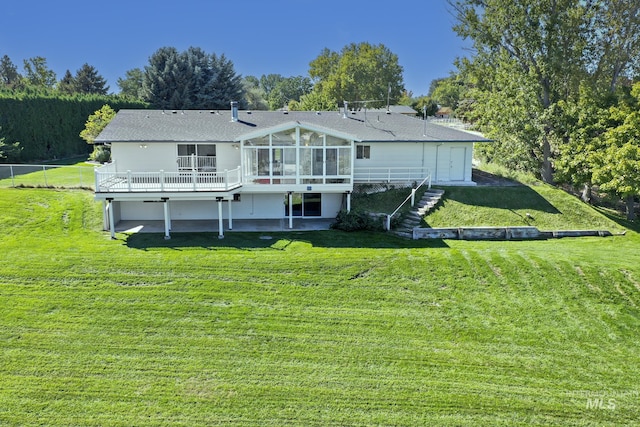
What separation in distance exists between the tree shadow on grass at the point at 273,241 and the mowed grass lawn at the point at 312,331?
0.42 ft

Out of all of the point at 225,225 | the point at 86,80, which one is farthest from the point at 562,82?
the point at 86,80

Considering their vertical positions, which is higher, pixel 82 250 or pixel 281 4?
pixel 281 4

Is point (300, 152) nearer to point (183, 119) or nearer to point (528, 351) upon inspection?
point (183, 119)

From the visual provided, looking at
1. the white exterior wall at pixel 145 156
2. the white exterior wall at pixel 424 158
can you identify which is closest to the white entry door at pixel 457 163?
the white exterior wall at pixel 424 158

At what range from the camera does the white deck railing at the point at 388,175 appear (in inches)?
888

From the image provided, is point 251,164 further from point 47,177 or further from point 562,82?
point 562,82

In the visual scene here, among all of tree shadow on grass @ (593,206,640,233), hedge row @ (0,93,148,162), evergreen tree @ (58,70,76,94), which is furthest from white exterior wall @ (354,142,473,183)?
evergreen tree @ (58,70,76,94)

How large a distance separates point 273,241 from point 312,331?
607cm

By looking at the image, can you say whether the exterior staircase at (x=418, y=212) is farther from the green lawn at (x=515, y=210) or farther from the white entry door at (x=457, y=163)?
the white entry door at (x=457, y=163)

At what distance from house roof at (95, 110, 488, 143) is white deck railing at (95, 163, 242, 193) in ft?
5.98

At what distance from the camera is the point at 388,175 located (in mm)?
22703

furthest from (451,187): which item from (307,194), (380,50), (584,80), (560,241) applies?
(380,50)

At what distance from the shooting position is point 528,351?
1172 cm

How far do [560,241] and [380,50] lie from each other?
52.1 m
